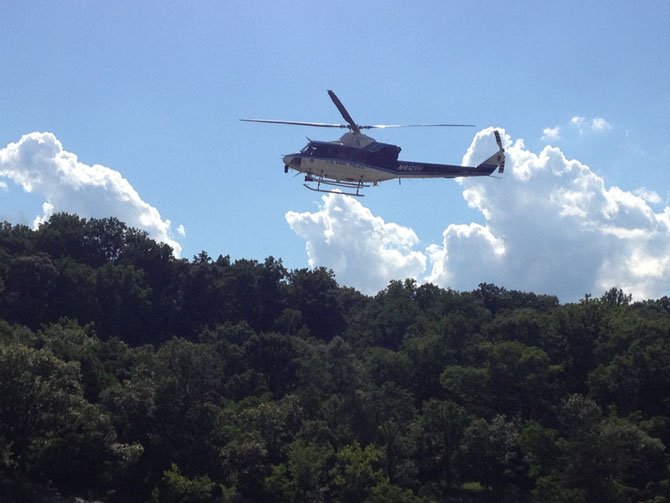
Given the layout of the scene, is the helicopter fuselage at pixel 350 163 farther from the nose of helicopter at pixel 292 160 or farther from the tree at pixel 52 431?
the tree at pixel 52 431

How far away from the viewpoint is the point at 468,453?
204 ft

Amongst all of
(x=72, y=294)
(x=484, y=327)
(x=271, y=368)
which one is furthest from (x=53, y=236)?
(x=484, y=327)

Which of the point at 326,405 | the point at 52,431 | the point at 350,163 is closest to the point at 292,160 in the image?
the point at 350,163

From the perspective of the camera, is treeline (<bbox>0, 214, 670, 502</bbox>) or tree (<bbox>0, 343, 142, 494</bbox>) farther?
treeline (<bbox>0, 214, 670, 502</bbox>)

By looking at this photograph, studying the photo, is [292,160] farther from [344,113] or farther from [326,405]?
[326,405]

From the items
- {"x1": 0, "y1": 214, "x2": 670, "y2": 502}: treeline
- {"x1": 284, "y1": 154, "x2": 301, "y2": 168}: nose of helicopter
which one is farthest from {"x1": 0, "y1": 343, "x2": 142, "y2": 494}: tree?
{"x1": 284, "y1": 154, "x2": 301, "y2": 168}: nose of helicopter

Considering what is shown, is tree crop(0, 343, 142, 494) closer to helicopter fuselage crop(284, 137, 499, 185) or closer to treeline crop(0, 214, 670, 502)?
treeline crop(0, 214, 670, 502)

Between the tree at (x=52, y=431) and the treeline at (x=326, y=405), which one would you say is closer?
the tree at (x=52, y=431)

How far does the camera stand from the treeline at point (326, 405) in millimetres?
55156

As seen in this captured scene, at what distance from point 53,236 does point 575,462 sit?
226 ft

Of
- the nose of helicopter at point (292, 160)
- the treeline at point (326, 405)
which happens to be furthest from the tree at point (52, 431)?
the nose of helicopter at point (292, 160)

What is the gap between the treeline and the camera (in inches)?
2172

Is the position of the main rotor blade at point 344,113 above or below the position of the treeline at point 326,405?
above

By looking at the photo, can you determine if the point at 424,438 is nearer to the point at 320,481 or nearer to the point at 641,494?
the point at 320,481
